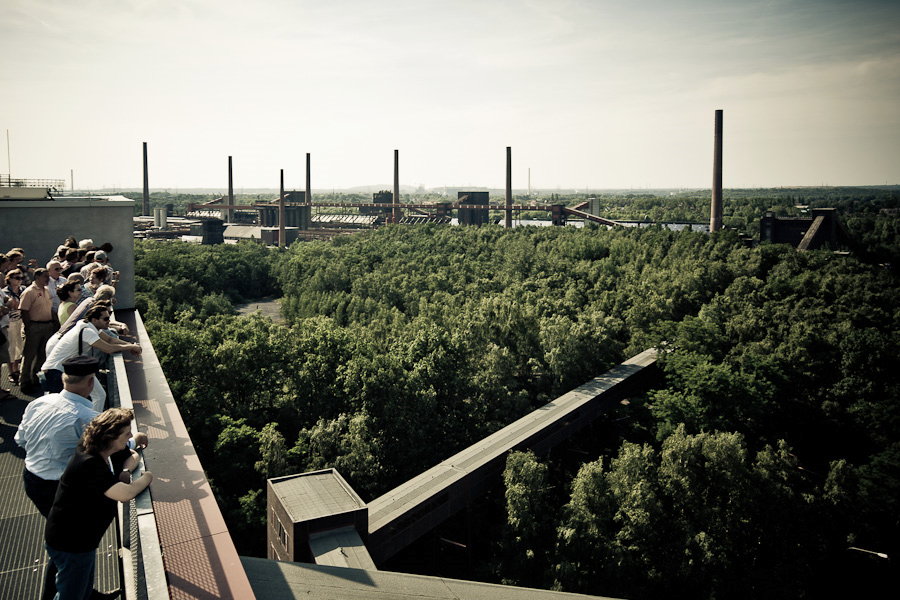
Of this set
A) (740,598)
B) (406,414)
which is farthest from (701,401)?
(406,414)

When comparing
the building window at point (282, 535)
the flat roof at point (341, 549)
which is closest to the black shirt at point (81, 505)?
the flat roof at point (341, 549)

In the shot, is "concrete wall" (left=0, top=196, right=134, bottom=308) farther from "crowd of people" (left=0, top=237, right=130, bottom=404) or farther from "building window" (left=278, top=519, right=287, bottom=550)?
"building window" (left=278, top=519, right=287, bottom=550)

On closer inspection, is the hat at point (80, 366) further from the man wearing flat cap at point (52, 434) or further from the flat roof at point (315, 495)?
the flat roof at point (315, 495)

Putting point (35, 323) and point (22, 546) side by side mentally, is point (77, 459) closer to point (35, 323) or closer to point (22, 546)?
point (22, 546)

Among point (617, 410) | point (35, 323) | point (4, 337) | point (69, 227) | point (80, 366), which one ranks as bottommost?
point (617, 410)

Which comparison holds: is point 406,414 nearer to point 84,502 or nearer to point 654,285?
point 84,502

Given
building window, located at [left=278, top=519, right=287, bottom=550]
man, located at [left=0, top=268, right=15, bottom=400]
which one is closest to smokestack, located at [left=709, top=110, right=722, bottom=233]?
building window, located at [left=278, top=519, right=287, bottom=550]

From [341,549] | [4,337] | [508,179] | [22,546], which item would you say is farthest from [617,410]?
[508,179]

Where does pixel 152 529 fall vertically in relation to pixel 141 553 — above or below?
above
